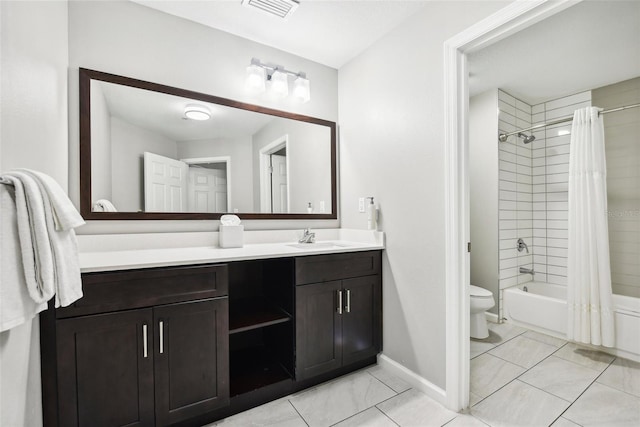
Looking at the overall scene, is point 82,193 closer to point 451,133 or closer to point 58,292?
point 58,292

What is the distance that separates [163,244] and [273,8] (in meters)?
1.63

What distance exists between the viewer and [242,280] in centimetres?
204

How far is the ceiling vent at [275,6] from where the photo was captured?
5.68 feet

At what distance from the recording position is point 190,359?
54.4 inches

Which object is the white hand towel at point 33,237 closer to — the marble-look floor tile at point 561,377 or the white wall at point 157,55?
the white wall at point 157,55

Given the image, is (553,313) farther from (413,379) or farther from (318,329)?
(318,329)

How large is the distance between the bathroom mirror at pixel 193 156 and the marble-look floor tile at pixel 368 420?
4.49 ft

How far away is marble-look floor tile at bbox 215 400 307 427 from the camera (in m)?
1.48

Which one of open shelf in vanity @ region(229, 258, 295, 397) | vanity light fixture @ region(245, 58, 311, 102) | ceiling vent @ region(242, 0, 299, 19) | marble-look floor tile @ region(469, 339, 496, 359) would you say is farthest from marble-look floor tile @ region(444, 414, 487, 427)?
ceiling vent @ region(242, 0, 299, 19)

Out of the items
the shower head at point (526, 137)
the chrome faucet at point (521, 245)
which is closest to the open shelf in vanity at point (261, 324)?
the chrome faucet at point (521, 245)

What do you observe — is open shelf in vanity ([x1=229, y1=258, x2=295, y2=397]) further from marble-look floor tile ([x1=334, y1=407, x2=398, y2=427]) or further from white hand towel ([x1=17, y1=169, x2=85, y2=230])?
white hand towel ([x1=17, y1=169, x2=85, y2=230])

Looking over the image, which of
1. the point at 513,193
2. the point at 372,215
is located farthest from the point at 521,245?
the point at 372,215

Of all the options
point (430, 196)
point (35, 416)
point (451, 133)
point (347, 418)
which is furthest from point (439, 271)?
point (35, 416)

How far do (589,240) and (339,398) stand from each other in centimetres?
231
